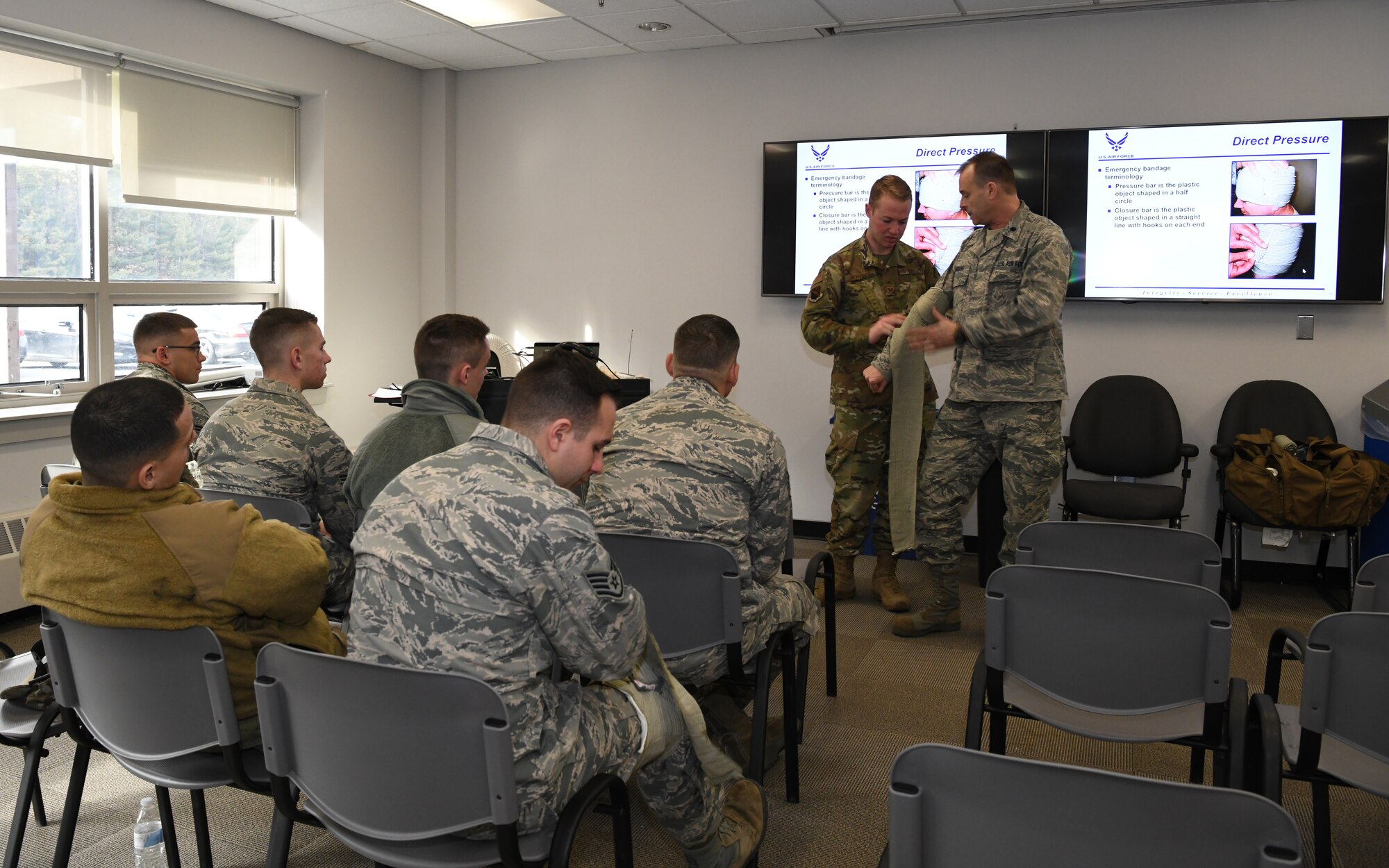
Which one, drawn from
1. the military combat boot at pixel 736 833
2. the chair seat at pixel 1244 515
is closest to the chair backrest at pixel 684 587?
the military combat boot at pixel 736 833

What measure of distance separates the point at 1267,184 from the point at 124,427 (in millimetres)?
5052

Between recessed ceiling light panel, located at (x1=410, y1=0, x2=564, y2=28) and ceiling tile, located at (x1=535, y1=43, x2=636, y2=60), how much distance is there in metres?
0.47

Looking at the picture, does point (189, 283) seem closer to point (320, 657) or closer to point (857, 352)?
point (857, 352)

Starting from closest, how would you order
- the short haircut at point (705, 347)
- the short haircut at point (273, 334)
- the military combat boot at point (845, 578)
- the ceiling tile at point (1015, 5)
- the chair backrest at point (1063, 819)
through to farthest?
the chair backrest at point (1063, 819), the short haircut at point (705, 347), the short haircut at point (273, 334), the military combat boot at point (845, 578), the ceiling tile at point (1015, 5)

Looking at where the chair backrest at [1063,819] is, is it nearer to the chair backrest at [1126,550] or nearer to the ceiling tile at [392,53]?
the chair backrest at [1126,550]

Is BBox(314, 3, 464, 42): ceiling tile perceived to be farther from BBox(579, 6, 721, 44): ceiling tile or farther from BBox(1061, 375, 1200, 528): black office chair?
BBox(1061, 375, 1200, 528): black office chair

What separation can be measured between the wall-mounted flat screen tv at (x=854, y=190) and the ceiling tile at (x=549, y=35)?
1.22 m

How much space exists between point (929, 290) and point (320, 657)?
3.25m

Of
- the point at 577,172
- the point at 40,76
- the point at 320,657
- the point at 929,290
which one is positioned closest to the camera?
the point at 320,657

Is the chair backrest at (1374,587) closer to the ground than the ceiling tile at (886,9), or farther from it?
closer to the ground

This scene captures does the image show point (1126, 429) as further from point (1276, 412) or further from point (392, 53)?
point (392, 53)

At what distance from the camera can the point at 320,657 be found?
1.59m

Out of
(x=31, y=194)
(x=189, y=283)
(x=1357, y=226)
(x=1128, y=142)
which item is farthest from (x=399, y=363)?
(x=1357, y=226)

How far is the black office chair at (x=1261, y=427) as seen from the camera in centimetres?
484
